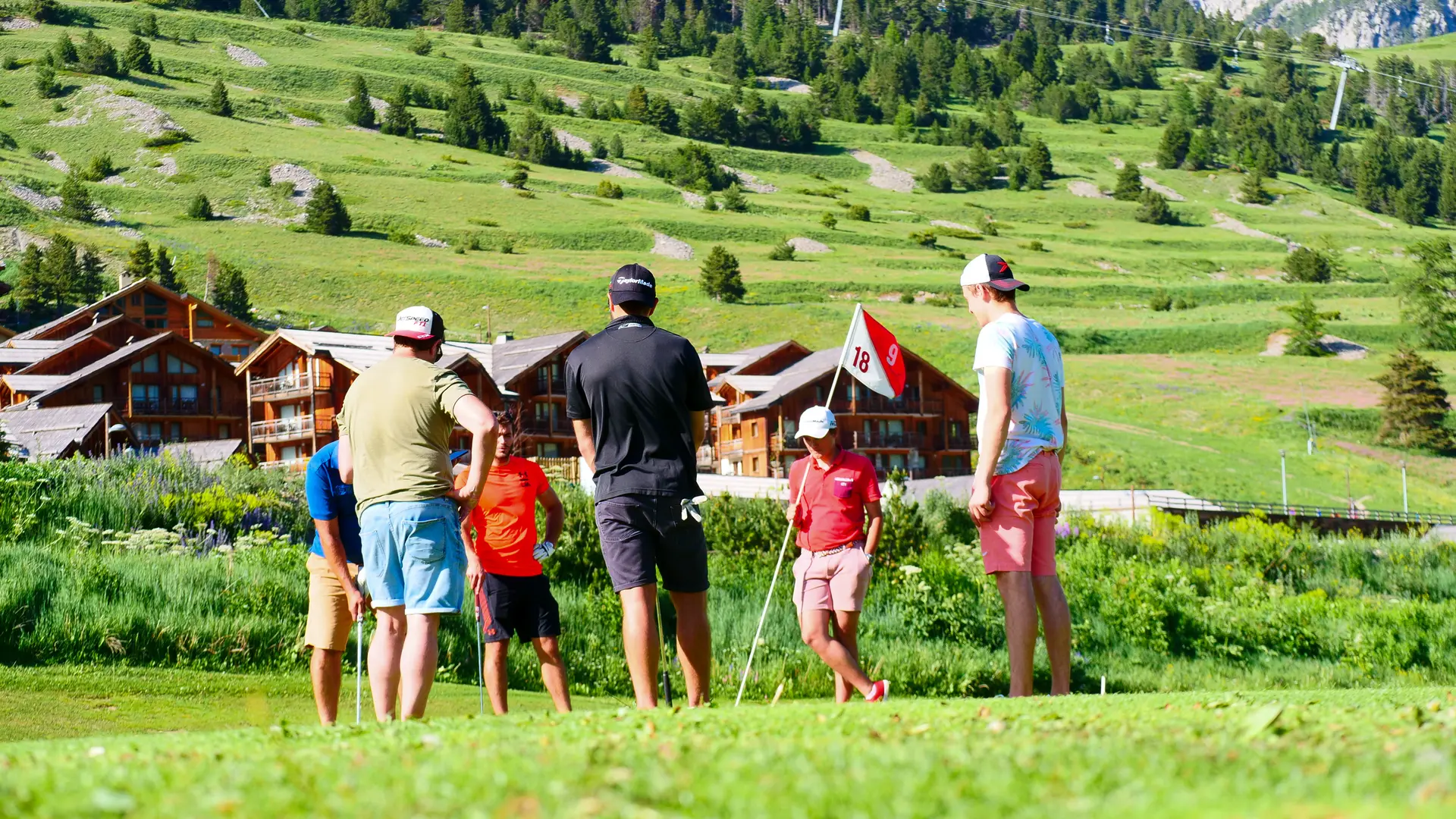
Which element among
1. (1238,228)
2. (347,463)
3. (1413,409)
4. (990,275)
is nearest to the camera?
(347,463)

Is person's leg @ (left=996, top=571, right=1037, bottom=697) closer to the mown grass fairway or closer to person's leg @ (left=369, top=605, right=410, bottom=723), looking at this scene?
the mown grass fairway

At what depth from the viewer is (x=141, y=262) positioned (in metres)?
114

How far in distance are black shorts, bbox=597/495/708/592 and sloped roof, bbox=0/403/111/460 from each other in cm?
4552

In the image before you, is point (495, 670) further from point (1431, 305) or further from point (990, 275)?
point (1431, 305)

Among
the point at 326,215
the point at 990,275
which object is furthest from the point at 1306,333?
the point at 990,275

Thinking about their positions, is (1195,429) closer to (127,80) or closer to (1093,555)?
(1093,555)

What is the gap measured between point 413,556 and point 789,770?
12.4 ft

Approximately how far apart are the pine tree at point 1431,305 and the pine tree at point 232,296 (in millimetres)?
90368

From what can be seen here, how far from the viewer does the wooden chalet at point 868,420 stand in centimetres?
7625

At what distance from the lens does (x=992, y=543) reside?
297 inches

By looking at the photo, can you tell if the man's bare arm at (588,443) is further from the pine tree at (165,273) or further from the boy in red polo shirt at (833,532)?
the pine tree at (165,273)

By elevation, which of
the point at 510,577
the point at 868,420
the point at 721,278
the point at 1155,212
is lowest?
the point at 868,420

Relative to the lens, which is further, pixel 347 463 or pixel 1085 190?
pixel 1085 190

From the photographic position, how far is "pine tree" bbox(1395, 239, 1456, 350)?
11669 centimetres
